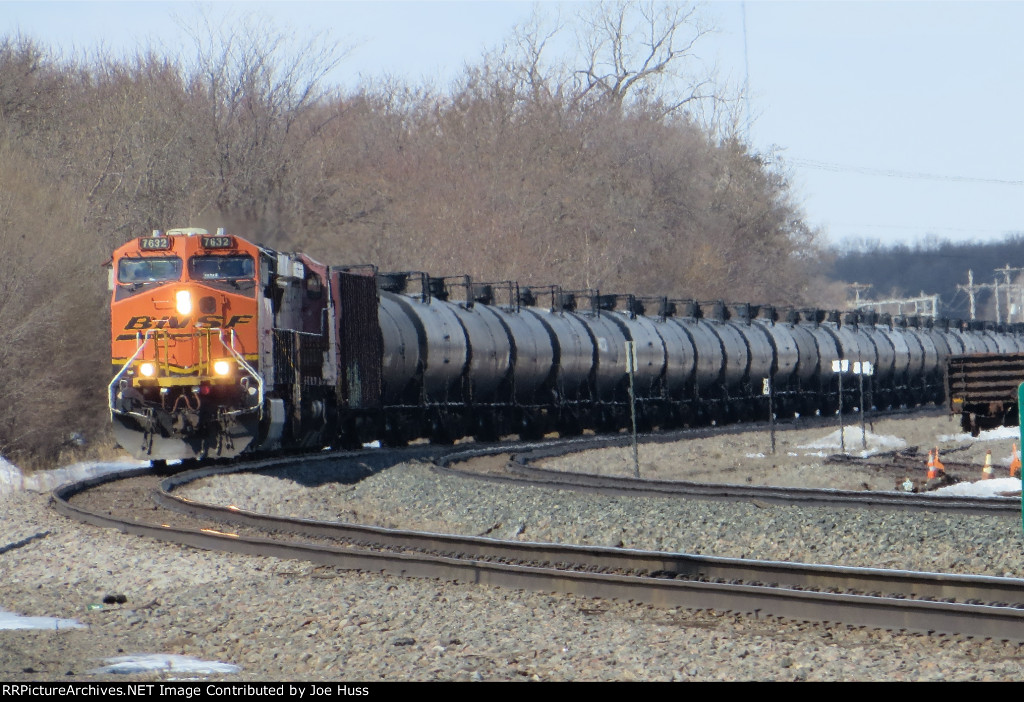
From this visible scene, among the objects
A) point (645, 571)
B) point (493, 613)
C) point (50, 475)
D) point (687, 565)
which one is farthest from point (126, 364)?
point (493, 613)

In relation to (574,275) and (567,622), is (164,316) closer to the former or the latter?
(567,622)

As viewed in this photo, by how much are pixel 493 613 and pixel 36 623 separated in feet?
10.1

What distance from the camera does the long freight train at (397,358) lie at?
16.9 meters

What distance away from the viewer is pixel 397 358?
2361 cm

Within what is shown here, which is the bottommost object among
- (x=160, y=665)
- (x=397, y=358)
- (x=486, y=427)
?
(x=160, y=665)

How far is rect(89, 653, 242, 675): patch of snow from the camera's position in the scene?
261 inches

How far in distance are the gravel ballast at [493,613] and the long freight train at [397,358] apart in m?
3.26

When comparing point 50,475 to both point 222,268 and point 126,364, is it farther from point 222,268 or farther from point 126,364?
point 222,268

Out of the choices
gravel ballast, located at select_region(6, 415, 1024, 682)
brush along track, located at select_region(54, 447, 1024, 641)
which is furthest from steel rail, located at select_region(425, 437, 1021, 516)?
brush along track, located at select_region(54, 447, 1024, 641)

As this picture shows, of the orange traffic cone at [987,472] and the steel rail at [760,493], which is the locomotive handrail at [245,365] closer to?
the steel rail at [760,493]

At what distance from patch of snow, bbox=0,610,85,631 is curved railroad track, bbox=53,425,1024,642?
8.14 feet

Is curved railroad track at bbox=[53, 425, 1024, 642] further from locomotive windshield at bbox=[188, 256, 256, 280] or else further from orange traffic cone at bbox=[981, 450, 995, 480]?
orange traffic cone at bbox=[981, 450, 995, 480]

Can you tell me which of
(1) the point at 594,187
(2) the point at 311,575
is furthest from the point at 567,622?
→ (1) the point at 594,187

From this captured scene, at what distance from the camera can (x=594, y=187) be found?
60000 millimetres
